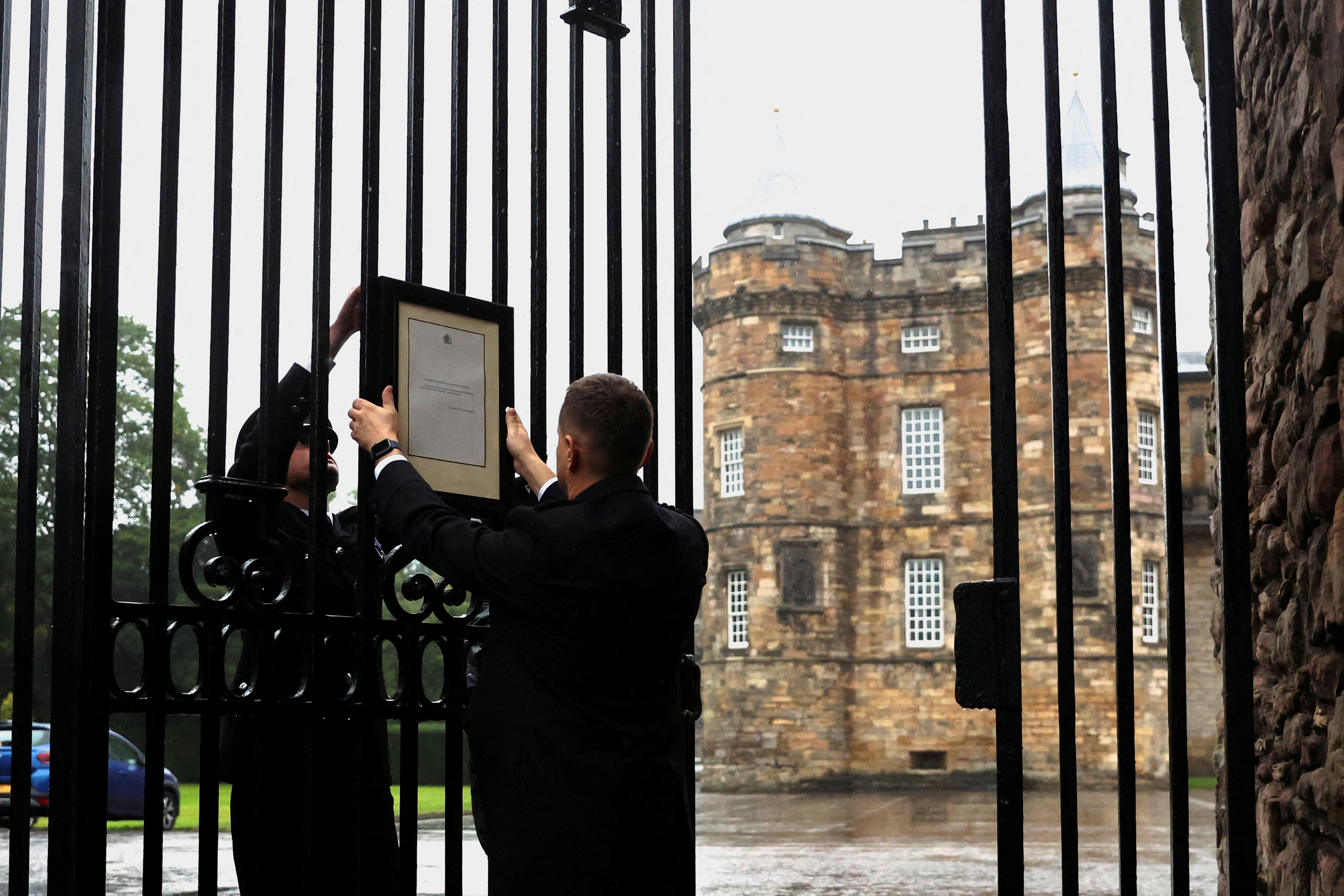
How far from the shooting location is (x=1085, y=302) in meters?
36.7

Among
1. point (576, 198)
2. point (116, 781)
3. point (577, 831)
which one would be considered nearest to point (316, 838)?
point (577, 831)

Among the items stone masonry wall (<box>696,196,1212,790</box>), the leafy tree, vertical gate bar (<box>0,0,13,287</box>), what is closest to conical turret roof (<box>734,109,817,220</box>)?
stone masonry wall (<box>696,196,1212,790</box>)

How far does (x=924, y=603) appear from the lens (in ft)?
124

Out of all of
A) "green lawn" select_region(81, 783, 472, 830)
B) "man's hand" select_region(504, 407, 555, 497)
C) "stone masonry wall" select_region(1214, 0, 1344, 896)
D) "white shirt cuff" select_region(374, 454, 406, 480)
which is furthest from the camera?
"green lawn" select_region(81, 783, 472, 830)

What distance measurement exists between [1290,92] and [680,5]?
1.33 m

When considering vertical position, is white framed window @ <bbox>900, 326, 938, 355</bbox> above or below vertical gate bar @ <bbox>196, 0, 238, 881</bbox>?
above

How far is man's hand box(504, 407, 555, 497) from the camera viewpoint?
3002 millimetres

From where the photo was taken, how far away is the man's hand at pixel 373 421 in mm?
2803

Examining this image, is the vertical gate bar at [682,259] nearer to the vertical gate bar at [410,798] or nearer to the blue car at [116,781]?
the vertical gate bar at [410,798]

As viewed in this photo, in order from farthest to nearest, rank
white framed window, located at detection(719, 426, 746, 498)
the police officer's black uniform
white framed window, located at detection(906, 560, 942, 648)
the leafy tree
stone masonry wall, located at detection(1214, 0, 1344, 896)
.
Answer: white framed window, located at detection(719, 426, 746, 498)
white framed window, located at detection(906, 560, 942, 648)
the leafy tree
the police officer's black uniform
stone masonry wall, located at detection(1214, 0, 1344, 896)

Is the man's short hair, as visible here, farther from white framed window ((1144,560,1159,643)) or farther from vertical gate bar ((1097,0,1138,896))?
white framed window ((1144,560,1159,643))

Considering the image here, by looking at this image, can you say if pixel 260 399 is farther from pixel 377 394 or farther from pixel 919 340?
pixel 919 340

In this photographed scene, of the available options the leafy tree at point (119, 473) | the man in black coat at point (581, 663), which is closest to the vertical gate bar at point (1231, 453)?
the man in black coat at point (581, 663)

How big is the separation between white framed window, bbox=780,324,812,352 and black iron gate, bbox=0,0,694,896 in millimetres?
34916
